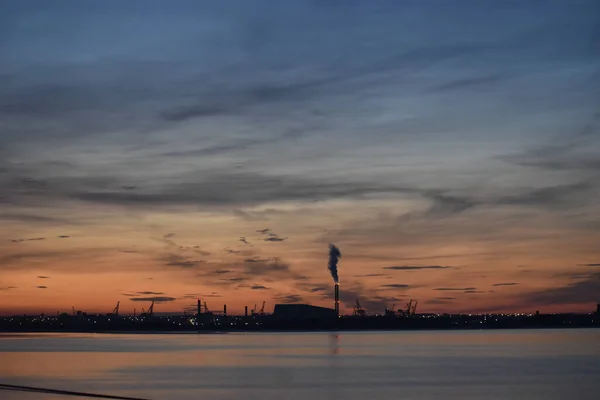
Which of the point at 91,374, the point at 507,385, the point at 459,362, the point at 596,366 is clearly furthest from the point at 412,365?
the point at 91,374

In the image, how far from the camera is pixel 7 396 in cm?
6000

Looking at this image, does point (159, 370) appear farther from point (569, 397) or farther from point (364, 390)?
point (569, 397)

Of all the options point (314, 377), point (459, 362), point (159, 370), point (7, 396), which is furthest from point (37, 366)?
point (459, 362)

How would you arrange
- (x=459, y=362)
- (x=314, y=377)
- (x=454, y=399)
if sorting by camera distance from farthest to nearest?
(x=459, y=362), (x=314, y=377), (x=454, y=399)

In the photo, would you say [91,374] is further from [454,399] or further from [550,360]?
[550,360]

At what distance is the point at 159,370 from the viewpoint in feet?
321

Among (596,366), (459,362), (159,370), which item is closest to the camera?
(159,370)

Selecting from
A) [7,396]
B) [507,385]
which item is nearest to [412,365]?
[507,385]

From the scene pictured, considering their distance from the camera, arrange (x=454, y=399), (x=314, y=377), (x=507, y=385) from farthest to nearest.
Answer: (x=314, y=377)
(x=507, y=385)
(x=454, y=399)

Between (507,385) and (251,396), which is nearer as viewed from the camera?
(251,396)

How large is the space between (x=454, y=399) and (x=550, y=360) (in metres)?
62.0

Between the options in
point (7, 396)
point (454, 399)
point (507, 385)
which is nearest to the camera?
point (7, 396)

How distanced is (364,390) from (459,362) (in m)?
46.5

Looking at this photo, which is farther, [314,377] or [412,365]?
[412,365]
